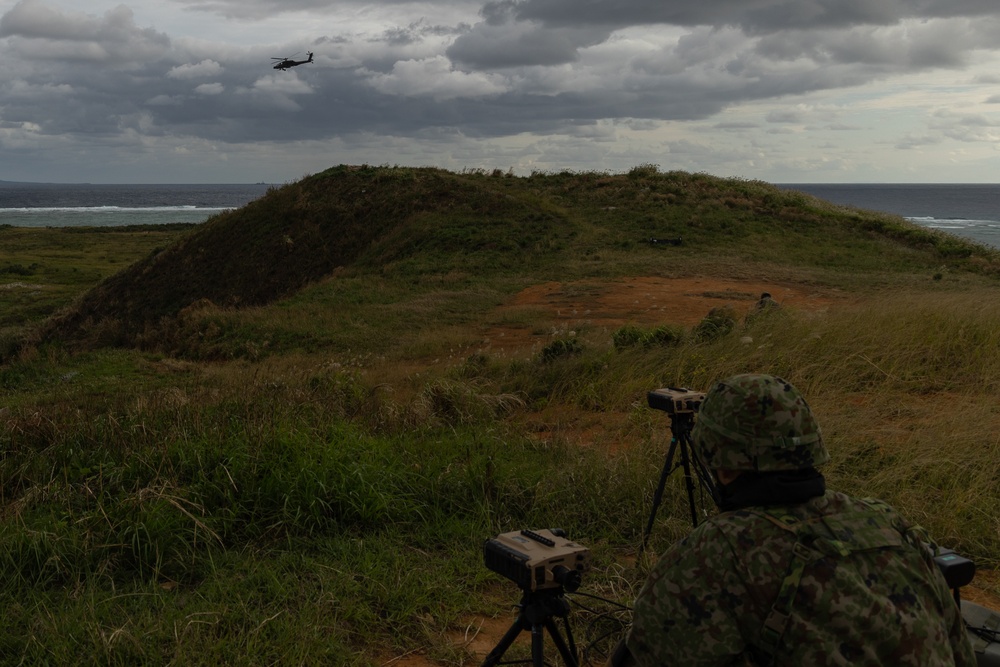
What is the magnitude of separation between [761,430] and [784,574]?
1.15 feet

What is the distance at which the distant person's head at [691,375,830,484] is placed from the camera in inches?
84.7

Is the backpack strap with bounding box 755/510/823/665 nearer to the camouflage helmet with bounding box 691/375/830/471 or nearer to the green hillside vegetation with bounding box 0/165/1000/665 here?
the camouflage helmet with bounding box 691/375/830/471

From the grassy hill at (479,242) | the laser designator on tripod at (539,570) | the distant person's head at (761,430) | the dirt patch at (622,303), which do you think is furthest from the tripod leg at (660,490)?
the grassy hill at (479,242)

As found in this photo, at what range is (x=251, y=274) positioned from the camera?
82.1ft

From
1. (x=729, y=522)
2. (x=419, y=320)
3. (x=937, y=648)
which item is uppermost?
(x=729, y=522)

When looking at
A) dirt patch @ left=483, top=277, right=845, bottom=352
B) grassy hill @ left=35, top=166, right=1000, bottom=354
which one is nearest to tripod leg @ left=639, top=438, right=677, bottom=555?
dirt patch @ left=483, top=277, right=845, bottom=352

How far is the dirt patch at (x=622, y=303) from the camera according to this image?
542 inches

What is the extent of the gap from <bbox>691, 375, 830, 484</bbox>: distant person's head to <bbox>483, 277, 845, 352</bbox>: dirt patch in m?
10.1

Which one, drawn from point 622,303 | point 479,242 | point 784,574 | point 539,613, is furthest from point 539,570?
point 479,242

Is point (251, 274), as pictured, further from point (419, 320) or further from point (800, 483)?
point (800, 483)

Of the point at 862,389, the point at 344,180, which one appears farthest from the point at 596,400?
the point at 344,180

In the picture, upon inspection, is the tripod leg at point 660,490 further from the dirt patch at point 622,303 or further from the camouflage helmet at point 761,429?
the dirt patch at point 622,303

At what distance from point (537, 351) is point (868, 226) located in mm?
16345

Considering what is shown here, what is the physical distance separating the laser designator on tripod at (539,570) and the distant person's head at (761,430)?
1.94ft
